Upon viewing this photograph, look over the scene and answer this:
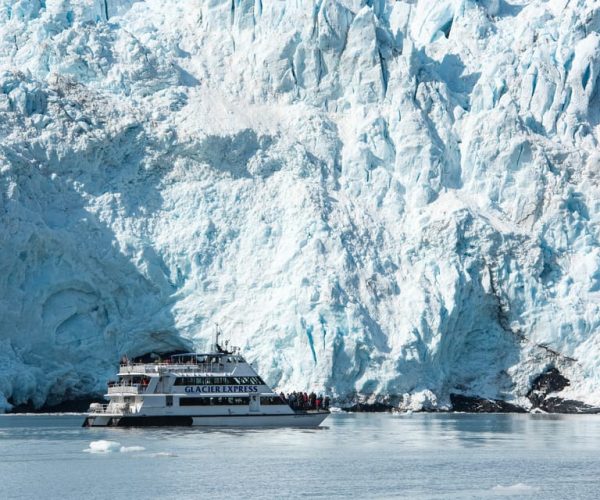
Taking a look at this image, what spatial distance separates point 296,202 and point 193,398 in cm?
1397

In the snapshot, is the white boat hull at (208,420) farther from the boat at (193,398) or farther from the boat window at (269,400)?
the boat window at (269,400)

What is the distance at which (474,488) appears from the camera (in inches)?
990

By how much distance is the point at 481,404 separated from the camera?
51156 mm

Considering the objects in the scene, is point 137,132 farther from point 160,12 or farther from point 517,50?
point 517,50

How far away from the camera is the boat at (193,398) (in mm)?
38750

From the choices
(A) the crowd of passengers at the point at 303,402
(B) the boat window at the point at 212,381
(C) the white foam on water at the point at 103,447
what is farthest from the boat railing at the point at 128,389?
(C) the white foam on water at the point at 103,447

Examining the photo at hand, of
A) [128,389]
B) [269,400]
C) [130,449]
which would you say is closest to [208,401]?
[269,400]

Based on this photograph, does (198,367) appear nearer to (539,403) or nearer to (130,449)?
(130,449)

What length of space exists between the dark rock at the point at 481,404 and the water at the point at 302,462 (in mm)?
9205

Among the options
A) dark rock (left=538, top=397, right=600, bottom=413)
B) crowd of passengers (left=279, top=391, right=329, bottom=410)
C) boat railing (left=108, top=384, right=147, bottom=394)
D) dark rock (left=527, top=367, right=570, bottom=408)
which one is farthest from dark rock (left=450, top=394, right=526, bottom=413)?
boat railing (left=108, top=384, right=147, bottom=394)

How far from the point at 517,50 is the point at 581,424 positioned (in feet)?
65.4

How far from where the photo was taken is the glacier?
47500mm

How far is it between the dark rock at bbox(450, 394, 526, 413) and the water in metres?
9.20

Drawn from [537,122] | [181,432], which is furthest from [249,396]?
[537,122]
